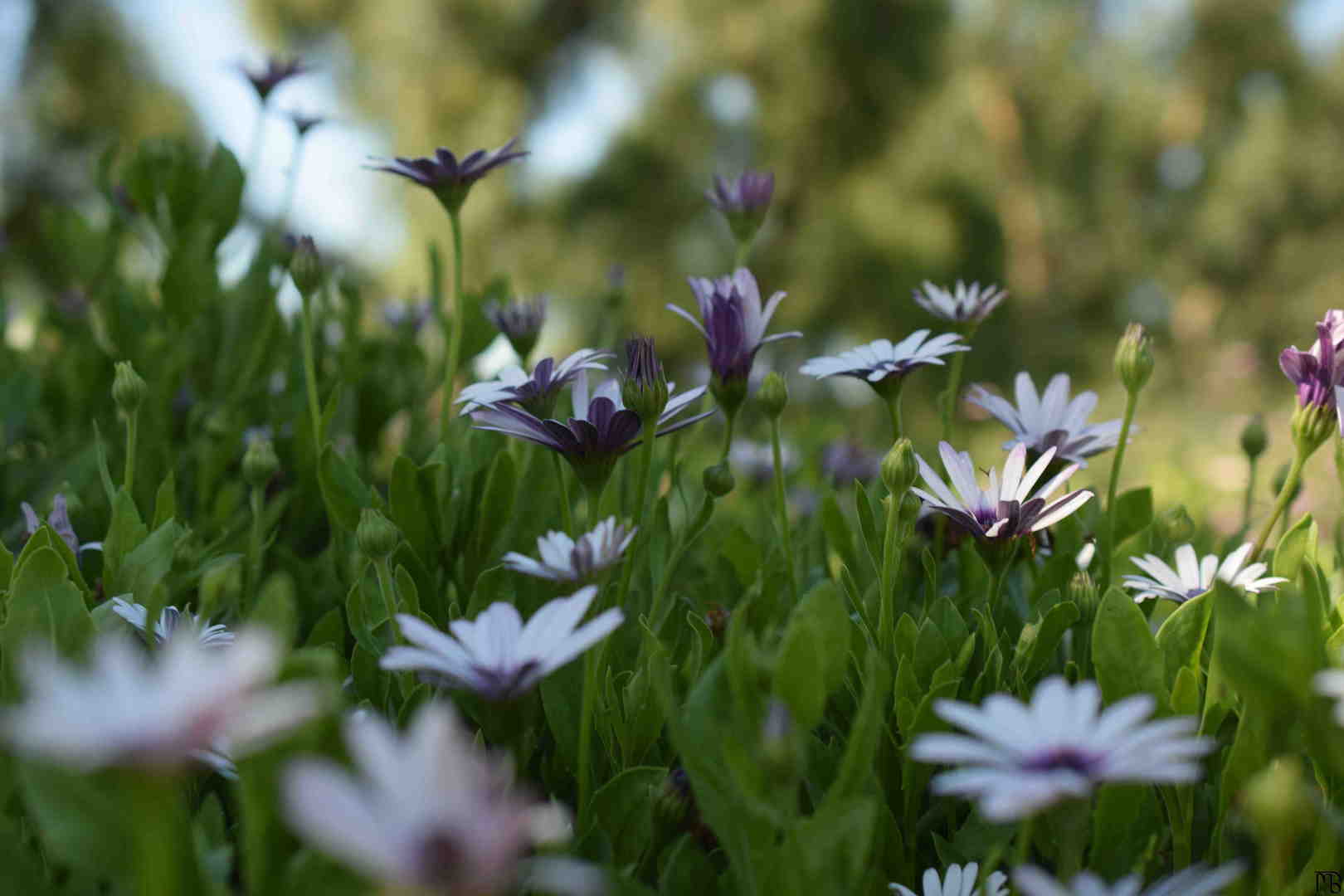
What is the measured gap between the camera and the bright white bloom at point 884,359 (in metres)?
0.69

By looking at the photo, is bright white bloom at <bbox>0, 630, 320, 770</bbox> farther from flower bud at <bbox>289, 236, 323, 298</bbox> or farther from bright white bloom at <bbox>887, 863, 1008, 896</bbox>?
flower bud at <bbox>289, 236, 323, 298</bbox>

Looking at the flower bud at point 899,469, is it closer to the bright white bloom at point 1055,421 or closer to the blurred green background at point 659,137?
the bright white bloom at point 1055,421

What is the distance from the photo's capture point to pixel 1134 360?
0.68 metres

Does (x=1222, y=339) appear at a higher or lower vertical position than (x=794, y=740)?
higher

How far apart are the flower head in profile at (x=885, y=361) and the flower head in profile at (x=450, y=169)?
0.84 feet

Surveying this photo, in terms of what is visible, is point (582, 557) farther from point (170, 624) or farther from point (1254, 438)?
point (1254, 438)

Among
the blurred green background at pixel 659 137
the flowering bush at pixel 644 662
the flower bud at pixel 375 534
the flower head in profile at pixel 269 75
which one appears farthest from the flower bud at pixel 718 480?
the blurred green background at pixel 659 137

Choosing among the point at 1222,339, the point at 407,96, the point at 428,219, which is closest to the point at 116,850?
the point at 428,219

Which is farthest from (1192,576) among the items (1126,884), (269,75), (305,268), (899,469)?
(269,75)

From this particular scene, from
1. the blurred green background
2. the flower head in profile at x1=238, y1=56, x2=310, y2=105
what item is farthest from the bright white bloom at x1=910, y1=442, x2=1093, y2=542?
the blurred green background

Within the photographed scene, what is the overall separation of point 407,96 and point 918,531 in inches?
417

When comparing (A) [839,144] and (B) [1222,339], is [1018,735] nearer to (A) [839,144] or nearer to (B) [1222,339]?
(A) [839,144]

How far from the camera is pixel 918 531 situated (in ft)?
2.89

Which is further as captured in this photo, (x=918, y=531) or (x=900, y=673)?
(x=918, y=531)
